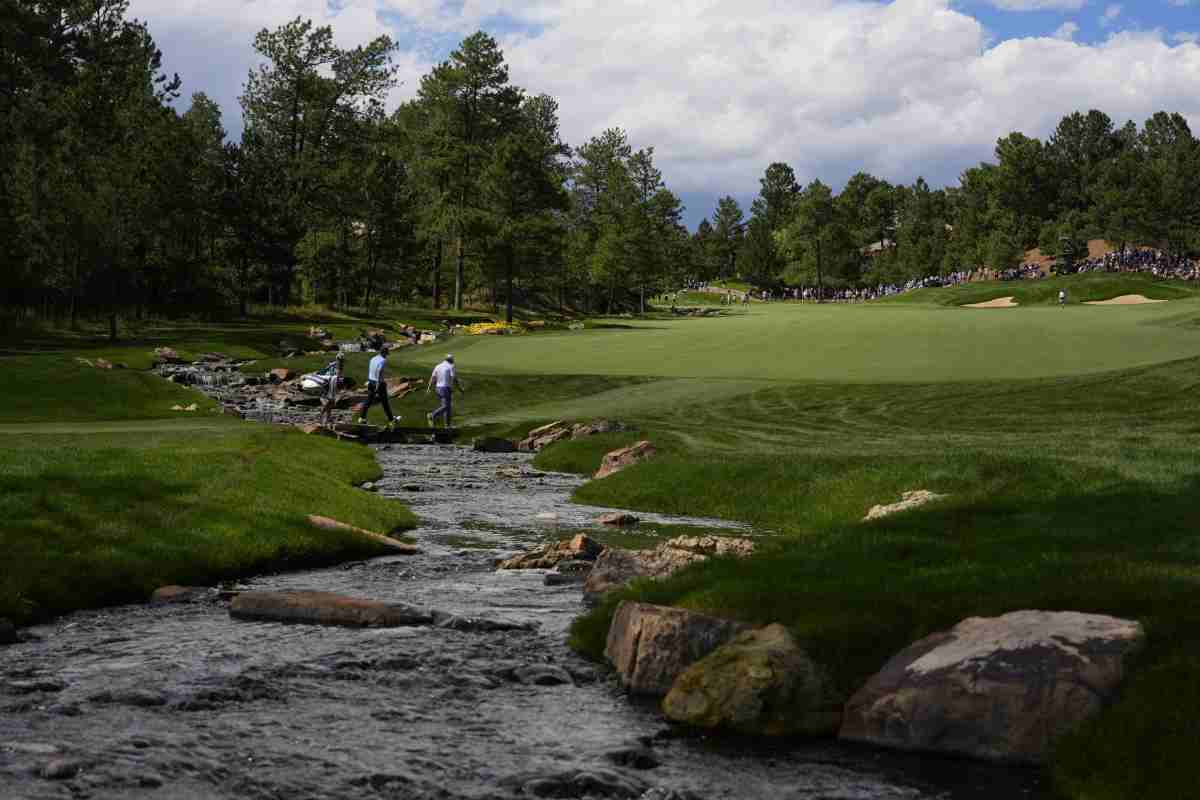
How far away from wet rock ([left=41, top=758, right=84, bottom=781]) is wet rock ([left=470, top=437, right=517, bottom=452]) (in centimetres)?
3433

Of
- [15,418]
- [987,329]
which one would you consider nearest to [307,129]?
[987,329]

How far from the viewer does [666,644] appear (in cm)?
1355

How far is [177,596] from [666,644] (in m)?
8.46

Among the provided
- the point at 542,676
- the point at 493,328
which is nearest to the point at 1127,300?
the point at 493,328

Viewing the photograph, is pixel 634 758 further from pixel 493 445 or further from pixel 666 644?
pixel 493 445

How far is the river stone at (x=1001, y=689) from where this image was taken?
1093cm

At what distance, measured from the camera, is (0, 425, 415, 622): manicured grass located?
17969mm

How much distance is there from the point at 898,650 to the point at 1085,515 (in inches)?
290

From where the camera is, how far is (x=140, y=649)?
1469cm

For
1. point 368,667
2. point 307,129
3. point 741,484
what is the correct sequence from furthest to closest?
1. point 307,129
2. point 741,484
3. point 368,667

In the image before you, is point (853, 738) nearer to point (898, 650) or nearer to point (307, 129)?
point (898, 650)

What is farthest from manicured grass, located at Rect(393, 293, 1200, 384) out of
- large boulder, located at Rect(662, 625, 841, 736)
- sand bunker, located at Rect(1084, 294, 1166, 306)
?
sand bunker, located at Rect(1084, 294, 1166, 306)

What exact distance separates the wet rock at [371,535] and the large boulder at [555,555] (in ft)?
8.19

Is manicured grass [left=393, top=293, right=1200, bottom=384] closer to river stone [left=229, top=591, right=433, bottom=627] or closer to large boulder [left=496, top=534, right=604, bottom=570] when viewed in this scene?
large boulder [left=496, top=534, right=604, bottom=570]
